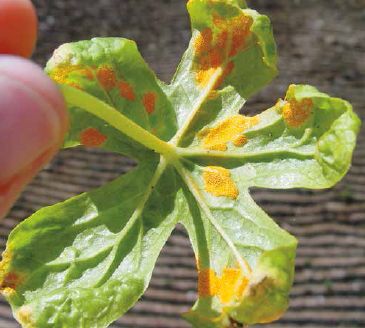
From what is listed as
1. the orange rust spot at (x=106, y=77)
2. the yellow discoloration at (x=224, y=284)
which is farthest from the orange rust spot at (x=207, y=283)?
the orange rust spot at (x=106, y=77)

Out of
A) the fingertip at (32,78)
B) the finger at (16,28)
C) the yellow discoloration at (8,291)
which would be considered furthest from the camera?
the finger at (16,28)

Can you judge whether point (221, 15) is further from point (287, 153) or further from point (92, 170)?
point (92, 170)

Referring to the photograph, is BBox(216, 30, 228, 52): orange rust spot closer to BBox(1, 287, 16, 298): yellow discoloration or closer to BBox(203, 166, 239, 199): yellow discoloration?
BBox(203, 166, 239, 199): yellow discoloration

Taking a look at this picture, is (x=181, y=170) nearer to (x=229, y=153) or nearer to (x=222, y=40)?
(x=229, y=153)

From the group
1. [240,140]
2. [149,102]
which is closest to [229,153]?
[240,140]

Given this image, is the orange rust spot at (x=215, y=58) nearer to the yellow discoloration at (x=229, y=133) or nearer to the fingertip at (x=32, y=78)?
the yellow discoloration at (x=229, y=133)
